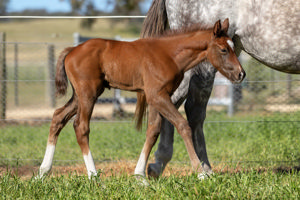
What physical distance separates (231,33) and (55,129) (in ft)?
6.47

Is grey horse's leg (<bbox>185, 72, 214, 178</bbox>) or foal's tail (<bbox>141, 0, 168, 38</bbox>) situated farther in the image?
foal's tail (<bbox>141, 0, 168, 38</bbox>)

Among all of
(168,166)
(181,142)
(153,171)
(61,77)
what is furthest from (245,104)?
(61,77)

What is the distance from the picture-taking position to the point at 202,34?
371 centimetres

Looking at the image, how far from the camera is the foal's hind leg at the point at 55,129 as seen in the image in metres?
3.85

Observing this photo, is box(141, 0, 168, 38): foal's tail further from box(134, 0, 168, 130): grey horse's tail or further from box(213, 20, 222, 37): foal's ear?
box(213, 20, 222, 37): foal's ear

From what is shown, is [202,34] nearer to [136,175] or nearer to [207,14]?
[207,14]

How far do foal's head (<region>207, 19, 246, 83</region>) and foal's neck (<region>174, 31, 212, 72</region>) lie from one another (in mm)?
72

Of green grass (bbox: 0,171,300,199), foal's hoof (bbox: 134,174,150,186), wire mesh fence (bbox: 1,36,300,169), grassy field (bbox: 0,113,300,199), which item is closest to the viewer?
green grass (bbox: 0,171,300,199)

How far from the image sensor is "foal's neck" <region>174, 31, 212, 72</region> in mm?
3682

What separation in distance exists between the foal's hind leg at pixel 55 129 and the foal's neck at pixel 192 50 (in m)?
1.08

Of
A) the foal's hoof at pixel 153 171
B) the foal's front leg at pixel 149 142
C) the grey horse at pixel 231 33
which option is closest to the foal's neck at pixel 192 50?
the grey horse at pixel 231 33

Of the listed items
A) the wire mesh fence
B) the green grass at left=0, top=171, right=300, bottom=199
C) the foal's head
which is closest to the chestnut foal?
the foal's head

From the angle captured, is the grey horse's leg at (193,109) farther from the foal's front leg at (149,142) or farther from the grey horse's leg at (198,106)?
the foal's front leg at (149,142)

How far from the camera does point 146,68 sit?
3664mm
